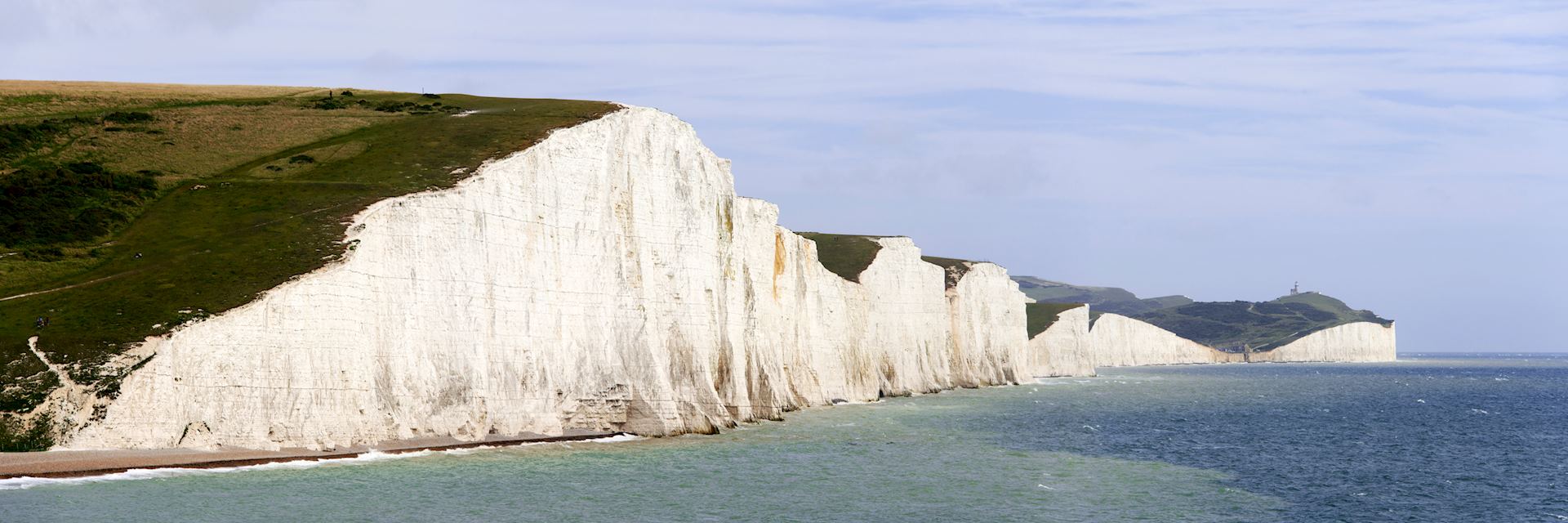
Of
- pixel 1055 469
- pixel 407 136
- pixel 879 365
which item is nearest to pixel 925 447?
pixel 1055 469

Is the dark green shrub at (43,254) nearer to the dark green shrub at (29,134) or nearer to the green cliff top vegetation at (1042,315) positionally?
the dark green shrub at (29,134)

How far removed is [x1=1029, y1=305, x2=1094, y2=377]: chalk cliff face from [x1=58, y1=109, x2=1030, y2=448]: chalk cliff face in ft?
293

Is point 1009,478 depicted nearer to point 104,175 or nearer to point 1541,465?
point 1541,465

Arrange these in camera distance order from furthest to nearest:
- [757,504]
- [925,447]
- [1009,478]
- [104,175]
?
1. [104,175]
2. [925,447]
3. [1009,478]
4. [757,504]

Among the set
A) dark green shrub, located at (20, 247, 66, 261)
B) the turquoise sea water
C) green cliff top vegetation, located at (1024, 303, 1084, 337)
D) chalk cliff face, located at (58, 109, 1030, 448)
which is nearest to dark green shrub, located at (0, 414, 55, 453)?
chalk cliff face, located at (58, 109, 1030, 448)

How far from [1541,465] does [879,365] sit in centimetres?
5859

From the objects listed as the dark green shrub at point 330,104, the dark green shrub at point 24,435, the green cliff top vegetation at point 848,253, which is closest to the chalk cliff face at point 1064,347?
the green cliff top vegetation at point 848,253

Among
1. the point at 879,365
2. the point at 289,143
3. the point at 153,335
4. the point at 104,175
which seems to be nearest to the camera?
the point at 153,335

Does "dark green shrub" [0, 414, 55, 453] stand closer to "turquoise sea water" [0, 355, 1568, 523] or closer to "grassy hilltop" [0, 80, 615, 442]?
"grassy hilltop" [0, 80, 615, 442]

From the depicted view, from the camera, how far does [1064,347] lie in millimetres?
169625

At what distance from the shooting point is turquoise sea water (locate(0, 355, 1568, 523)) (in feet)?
116

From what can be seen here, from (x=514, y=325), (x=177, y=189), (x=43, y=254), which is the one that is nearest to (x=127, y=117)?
(x=177, y=189)

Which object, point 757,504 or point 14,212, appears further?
point 14,212

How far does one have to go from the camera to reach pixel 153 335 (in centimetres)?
4191
